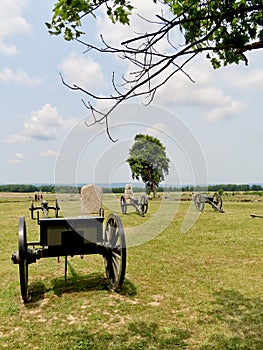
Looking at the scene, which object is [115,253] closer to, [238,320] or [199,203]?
[238,320]

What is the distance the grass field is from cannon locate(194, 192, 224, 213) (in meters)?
9.63

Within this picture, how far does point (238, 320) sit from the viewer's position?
3773mm

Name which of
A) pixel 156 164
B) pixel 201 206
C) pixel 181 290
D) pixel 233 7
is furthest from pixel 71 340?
pixel 156 164

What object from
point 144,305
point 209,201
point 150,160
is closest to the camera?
point 144,305

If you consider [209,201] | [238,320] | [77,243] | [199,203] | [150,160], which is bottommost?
[238,320]

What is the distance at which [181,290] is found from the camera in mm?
4824

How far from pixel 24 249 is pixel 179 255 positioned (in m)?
3.95

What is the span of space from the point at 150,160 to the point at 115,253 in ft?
105

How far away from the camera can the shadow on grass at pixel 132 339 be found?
10.4ft

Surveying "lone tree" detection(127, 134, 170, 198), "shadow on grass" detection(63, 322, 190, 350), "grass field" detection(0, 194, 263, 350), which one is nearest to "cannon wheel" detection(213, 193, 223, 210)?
"grass field" detection(0, 194, 263, 350)

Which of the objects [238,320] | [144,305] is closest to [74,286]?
[144,305]

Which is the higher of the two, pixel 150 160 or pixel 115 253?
pixel 150 160

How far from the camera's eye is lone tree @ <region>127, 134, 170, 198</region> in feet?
115

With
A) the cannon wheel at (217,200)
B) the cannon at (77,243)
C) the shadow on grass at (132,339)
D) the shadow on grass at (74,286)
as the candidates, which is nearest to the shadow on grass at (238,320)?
the shadow on grass at (132,339)
